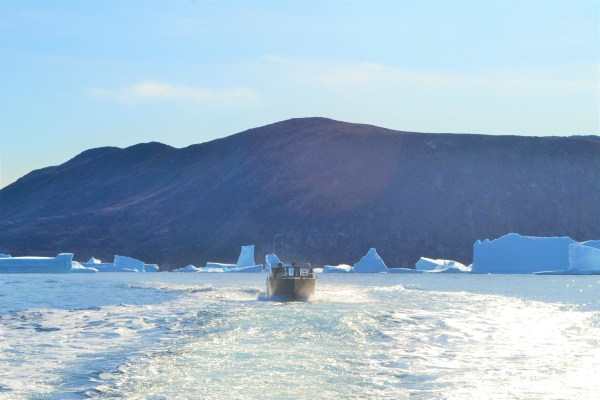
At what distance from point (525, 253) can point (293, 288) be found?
7264 centimetres

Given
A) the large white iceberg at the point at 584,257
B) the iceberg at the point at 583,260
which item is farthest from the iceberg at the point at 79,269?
the large white iceberg at the point at 584,257

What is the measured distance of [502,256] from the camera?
117 meters

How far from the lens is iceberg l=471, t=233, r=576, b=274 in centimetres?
11394

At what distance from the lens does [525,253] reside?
115312 mm

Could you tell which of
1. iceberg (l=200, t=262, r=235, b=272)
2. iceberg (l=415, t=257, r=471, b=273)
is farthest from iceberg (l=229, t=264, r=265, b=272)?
iceberg (l=415, t=257, r=471, b=273)

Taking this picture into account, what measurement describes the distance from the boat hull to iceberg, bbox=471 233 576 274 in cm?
6841

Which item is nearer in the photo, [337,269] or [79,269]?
[79,269]

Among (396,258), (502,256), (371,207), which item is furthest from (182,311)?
(371,207)

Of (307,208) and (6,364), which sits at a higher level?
(307,208)

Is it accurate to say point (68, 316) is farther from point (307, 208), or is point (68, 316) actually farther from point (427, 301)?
point (307, 208)

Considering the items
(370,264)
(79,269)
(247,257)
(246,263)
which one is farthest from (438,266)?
(79,269)

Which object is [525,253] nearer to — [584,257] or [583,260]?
[583,260]

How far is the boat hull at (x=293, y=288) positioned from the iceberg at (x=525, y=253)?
68413 mm

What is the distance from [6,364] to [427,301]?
112 ft
